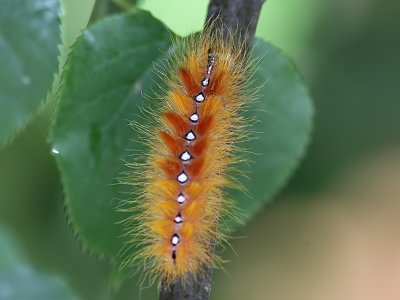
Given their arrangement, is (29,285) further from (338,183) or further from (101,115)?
(338,183)

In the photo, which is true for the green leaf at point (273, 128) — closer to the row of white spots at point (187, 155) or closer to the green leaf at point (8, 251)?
the row of white spots at point (187, 155)

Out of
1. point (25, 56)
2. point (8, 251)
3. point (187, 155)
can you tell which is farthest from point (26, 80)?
point (8, 251)

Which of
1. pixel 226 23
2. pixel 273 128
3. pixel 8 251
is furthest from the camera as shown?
pixel 8 251

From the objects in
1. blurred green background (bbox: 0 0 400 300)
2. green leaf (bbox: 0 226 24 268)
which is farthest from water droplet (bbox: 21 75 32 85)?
blurred green background (bbox: 0 0 400 300)

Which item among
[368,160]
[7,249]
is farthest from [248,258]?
[7,249]

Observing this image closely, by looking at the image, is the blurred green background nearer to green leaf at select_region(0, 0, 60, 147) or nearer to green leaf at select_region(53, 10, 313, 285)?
green leaf at select_region(53, 10, 313, 285)

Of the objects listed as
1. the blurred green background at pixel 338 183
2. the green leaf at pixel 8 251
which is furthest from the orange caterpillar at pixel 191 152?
the blurred green background at pixel 338 183

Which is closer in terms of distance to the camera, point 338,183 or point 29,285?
point 29,285
